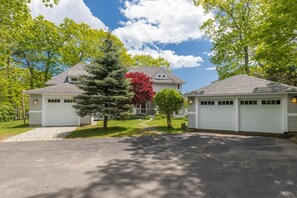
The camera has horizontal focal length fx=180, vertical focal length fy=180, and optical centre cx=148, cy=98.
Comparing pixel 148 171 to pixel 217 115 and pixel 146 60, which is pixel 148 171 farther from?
pixel 146 60

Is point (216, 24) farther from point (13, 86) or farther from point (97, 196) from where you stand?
point (13, 86)

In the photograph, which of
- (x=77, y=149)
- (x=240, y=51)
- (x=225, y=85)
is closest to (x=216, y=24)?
(x=240, y=51)

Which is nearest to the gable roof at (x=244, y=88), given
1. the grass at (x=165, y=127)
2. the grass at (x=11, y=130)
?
the grass at (x=165, y=127)

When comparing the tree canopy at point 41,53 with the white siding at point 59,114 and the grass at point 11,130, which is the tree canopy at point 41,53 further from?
the white siding at point 59,114

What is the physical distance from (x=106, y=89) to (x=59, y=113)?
5886 mm

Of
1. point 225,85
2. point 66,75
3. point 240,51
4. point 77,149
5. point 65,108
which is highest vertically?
point 240,51

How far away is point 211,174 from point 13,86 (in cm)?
2870

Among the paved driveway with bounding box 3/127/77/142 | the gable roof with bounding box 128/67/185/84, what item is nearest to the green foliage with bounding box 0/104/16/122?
the paved driveway with bounding box 3/127/77/142

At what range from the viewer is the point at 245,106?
12039 mm

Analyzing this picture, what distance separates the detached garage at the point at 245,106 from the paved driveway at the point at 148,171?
356 cm

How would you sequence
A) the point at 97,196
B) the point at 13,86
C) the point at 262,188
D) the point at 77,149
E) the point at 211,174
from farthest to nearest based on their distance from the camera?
the point at 13,86, the point at 77,149, the point at 211,174, the point at 262,188, the point at 97,196

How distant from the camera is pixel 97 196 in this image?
377cm

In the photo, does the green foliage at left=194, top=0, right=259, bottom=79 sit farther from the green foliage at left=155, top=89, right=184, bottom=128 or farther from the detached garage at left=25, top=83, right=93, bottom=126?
the detached garage at left=25, top=83, right=93, bottom=126

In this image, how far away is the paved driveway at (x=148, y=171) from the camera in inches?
157
